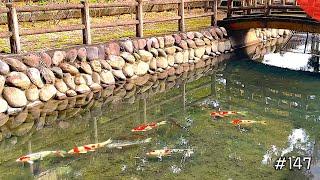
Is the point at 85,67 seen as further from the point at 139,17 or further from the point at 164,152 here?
the point at 164,152

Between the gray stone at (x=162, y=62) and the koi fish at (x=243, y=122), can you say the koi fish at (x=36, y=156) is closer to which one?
the koi fish at (x=243, y=122)

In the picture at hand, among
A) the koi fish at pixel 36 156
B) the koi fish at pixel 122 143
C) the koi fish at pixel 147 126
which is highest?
the koi fish at pixel 147 126

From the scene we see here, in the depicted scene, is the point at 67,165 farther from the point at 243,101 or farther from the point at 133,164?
the point at 243,101

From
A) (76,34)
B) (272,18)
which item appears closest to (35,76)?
(76,34)

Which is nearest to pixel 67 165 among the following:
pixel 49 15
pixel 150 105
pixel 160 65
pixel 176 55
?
pixel 150 105

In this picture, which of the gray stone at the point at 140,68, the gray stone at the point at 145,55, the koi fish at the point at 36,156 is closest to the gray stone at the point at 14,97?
the koi fish at the point at 36,156

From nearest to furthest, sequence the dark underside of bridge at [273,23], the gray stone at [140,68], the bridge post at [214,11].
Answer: the gray stone at [140,68] < the dark underside of bridge at [273,23] < the bridge post at [214,11]

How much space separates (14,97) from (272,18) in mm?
7748

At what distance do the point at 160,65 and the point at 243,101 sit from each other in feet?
8.98

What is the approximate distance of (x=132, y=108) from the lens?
813 centimetres

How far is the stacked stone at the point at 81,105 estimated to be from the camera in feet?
23.2

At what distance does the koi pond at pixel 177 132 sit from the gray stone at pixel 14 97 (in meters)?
0.25

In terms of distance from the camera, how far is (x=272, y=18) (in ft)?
40.1

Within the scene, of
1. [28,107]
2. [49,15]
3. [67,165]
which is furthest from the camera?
[49,15]
